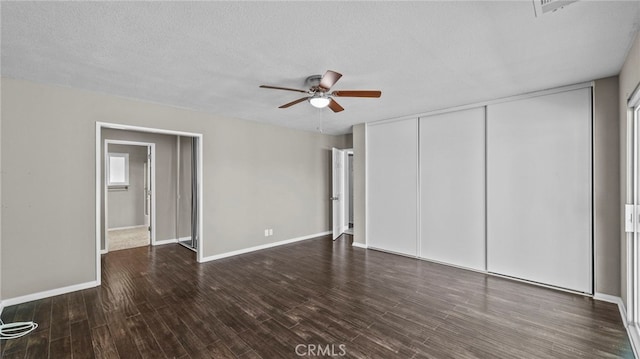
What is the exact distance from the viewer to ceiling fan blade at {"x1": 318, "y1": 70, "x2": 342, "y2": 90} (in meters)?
2.26

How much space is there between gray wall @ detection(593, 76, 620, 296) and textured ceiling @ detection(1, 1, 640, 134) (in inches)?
12.1

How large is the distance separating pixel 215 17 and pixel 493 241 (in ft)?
14.0

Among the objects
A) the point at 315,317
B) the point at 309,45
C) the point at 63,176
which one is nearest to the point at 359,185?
the point at 315,317

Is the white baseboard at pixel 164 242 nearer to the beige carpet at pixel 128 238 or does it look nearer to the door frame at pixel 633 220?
the beige carpet at pixel 128 238

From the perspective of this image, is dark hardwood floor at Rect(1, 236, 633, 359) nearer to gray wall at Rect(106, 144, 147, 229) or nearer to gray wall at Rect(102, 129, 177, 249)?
gray wall at Rect(102, 129, 177, 249)

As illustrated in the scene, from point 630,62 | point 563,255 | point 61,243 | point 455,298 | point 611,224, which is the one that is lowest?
point 455,298

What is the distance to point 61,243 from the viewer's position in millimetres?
3160

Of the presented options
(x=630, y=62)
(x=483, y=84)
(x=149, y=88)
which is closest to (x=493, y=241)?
(x=483, y=84)

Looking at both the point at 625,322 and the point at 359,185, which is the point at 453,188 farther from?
the point at 625,322

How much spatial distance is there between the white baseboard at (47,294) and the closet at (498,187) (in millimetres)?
4495

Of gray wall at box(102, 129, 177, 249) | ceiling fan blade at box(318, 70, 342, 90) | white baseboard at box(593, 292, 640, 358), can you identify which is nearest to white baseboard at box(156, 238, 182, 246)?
gray wall at box(102, 129, 177, 249)

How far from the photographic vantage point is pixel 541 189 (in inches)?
134

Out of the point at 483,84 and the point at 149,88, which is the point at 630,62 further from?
the point at 149,88

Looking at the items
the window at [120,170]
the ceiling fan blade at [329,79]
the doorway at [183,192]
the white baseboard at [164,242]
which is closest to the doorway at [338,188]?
the doorway at [183,192]
